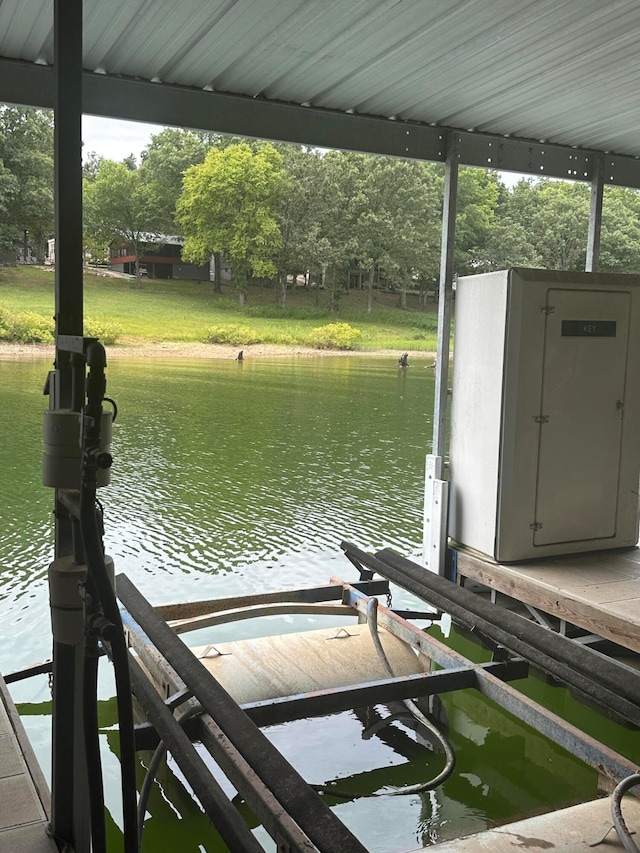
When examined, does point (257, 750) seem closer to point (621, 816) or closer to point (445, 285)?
point (621, 816)

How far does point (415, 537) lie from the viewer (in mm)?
9000

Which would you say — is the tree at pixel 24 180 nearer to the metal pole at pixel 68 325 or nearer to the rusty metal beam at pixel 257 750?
the rusty metal beam at pixel 257 750

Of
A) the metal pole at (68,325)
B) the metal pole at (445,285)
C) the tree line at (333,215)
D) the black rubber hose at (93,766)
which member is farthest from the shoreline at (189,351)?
the black rubber hose at (93,766)

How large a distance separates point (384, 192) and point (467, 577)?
40007 millimetres

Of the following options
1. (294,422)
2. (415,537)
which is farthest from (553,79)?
(294,422)

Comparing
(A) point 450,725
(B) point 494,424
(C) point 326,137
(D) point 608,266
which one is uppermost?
(D) point 608,266

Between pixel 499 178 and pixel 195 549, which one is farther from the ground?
pixel 499 178

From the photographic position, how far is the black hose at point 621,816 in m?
2.69

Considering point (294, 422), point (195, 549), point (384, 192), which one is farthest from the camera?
point (384, 192)

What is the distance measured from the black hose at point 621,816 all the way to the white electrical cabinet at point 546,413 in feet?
8.85

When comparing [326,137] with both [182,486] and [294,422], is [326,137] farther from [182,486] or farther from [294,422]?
[294,422]

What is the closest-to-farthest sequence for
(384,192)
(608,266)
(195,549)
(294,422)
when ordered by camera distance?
1. (195,549)
2. (294,422)
3. (608,266)
4. (384,192)

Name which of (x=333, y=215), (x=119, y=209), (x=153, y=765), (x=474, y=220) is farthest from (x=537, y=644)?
(x=119, y=209)

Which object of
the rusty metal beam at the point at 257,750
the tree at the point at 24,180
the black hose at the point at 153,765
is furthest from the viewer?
the tree at the point at 24,180
